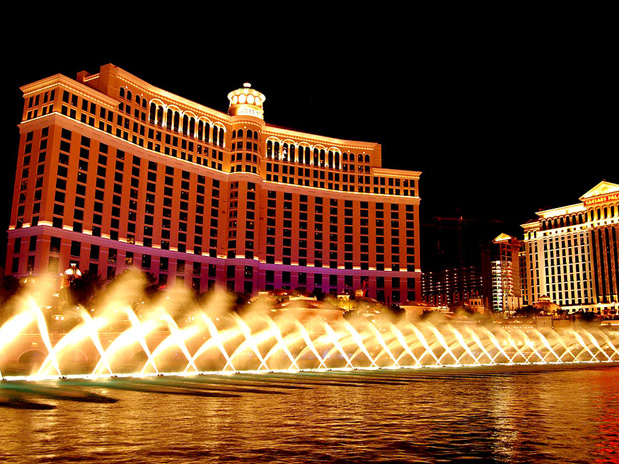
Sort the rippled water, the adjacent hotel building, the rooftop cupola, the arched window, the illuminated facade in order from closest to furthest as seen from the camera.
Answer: the rippled water < the adjacent hotel building < the arched window < the rooftop cupola < the illuminated facade

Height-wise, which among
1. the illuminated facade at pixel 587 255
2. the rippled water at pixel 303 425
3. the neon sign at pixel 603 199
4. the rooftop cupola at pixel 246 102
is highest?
the rooftop cupola at pixel 246 102

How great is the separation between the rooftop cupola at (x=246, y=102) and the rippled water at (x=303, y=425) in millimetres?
115537

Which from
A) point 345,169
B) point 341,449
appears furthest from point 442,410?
point 345,169

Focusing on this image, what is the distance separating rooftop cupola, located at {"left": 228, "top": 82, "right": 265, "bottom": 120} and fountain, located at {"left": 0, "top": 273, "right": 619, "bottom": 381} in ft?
175

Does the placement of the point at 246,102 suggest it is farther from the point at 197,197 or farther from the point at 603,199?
the point at 603,199

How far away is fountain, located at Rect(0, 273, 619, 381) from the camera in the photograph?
5106cm

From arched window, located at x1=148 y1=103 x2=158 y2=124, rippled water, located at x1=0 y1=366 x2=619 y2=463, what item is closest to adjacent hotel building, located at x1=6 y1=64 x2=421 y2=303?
arched window, located at x1=148 y1=103 x2=158 y2=124

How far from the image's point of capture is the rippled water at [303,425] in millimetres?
12906

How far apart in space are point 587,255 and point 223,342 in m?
154

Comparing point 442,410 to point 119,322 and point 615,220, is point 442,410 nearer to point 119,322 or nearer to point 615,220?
point 119,322

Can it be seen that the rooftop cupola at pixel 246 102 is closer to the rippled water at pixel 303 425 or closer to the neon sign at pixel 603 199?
the rippled water at pixel 303 425

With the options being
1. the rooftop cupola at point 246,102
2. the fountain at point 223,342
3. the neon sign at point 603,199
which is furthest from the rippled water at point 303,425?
the neon sign at point 603,199

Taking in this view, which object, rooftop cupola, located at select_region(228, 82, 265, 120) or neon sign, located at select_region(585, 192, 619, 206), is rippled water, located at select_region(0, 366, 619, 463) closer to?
rooftop cupola, located at select_region(228, 82, 265, 120)

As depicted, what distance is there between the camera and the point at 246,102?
140 meters
